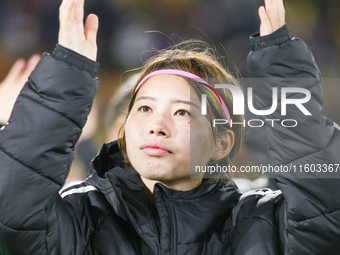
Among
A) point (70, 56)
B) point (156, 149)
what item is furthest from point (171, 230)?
point (70, 56)

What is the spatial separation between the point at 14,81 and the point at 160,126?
80.6 inches

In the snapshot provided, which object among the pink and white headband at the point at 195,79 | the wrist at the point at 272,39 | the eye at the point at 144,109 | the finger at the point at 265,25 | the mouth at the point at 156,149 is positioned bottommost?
the mouth at the point at 156,149

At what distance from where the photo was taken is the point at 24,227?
811mm

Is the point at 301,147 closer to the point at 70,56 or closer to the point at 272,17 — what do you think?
the point at 272,17

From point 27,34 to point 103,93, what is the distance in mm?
727

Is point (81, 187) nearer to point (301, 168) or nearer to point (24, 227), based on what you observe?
point (24, 227)

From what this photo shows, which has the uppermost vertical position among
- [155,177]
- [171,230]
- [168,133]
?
[168,133]

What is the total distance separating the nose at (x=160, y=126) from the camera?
101 cm

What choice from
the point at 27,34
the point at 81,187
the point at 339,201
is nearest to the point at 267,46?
the point at 339,201

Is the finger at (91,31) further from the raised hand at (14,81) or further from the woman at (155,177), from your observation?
the raised hand at (14,81)

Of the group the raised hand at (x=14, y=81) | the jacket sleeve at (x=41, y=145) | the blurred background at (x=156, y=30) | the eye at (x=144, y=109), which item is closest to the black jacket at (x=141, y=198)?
the jacket sleeve at (x=41, y=145)

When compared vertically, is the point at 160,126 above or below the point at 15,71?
below

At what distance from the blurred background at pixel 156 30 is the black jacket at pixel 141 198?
64.1 inches

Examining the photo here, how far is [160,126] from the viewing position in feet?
3.31
